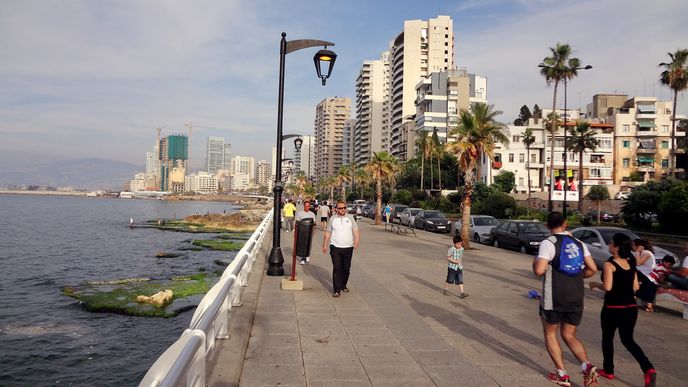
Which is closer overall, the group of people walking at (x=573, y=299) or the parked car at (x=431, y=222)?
the group of people walking at (x=573, y=299)

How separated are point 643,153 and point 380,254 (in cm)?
7674

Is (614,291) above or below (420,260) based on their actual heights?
above

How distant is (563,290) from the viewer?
4.83 metres

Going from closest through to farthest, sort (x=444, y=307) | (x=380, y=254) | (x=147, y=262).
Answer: (x=444, y=307), (x=380, y=254), (x=147, y=262)

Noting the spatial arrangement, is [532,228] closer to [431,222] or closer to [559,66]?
[431,222]

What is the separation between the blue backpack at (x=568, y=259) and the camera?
4816mm

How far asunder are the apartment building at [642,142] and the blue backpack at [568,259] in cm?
8324

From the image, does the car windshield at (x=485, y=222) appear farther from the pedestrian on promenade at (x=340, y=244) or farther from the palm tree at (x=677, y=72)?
the palm tree at (x=677, y=72)

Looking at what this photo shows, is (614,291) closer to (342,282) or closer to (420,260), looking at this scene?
(342,282)

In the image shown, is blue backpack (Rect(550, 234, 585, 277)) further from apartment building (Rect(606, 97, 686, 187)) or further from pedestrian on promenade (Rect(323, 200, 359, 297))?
apartment building (Rect(606, 97, 686, 187))

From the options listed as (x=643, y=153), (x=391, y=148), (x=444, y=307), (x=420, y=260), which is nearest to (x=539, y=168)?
(x=643, y=153)

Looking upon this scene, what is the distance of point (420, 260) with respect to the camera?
1599cm

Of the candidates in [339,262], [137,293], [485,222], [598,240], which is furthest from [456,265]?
[485,222]

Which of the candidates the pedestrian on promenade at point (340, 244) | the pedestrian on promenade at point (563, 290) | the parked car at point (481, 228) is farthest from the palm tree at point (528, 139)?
the pedestrian on promenade at point (563, 290)
